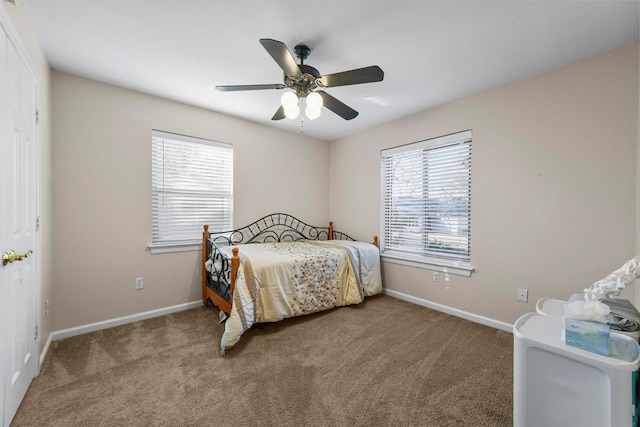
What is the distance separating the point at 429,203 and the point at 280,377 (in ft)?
8.45

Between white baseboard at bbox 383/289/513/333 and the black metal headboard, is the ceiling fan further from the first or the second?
white baseboard at bbox 383/289/513/333

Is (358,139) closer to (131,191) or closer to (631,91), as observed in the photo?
(631,91)

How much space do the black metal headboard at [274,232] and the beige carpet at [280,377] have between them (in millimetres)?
1167

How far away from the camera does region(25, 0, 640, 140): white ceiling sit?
5.57 ft

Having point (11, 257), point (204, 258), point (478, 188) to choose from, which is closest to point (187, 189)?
point (204, 258)

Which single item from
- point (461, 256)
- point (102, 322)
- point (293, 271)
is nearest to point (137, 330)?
point (102, 322)

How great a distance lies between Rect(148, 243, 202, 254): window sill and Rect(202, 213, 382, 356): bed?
118mm

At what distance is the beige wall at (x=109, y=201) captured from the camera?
8.11 feet

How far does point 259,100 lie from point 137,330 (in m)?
2.73

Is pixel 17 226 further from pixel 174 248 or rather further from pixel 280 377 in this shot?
pixel 280 377

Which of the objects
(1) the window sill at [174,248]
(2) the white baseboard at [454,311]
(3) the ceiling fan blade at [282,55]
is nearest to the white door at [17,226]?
(1) the window sill at [174,248]

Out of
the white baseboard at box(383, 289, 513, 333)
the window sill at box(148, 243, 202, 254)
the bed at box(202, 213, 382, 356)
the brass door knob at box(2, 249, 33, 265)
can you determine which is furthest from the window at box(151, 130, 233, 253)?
the white baseboard at box(383, 289, 513, 333)

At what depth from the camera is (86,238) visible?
2576mm

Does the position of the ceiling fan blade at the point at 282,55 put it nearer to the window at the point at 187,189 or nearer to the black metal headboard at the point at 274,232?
Result: the window at the point at 187,189
